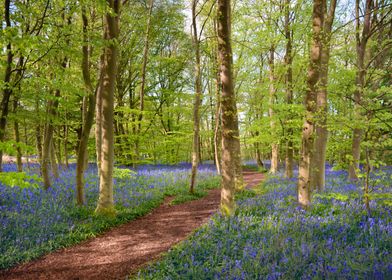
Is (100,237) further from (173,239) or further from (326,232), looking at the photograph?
(326,232)

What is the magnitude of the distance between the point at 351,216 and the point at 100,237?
625 centimetres

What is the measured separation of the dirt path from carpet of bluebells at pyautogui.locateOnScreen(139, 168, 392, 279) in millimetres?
779

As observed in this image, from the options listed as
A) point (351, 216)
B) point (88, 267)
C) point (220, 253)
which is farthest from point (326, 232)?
point (88, 267)

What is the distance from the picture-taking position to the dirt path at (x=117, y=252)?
16.8 ft

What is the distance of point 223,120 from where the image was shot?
7059 mm

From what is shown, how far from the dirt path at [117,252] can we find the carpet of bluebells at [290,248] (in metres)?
0.78

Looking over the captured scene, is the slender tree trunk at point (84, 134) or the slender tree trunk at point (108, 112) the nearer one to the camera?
the slender tree trunk at point (108, 112)

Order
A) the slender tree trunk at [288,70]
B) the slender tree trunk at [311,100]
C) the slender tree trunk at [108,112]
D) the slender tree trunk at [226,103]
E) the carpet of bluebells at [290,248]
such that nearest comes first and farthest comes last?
the carpet of bluebells at [290,248] < the slender tree trunk at [311,100] < the slender tree trunk at [226,103] < the slender tree trunk at [108,112] < the slender tree trunk at [288,70]

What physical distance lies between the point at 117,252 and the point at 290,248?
3.80 m

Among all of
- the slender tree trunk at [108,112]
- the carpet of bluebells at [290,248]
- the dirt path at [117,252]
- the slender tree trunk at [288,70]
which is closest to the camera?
the carpet of bluebells at [290,248]

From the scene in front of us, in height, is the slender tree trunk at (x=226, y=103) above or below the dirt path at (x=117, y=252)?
above

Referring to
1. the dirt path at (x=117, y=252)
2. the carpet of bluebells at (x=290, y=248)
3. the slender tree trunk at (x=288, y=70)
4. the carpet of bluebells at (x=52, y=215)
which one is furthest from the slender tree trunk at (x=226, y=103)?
the slender tree trunk at (x=288, y=70)

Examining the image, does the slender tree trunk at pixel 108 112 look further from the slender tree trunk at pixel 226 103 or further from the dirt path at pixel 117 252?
the slender tree trunk at pixel 226 103

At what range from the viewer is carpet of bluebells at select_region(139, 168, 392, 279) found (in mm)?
3949
